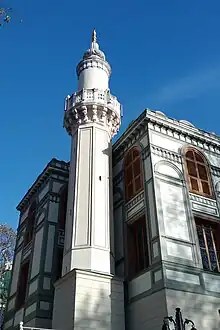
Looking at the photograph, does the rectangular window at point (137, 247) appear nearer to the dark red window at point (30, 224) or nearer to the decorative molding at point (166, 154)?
the decorative molding at point (166, 154)

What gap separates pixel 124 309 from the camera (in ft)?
50.3

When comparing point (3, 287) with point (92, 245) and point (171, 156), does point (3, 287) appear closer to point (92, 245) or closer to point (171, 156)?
point (92, 245)

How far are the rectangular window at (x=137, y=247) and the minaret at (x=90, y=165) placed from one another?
34.0 inches

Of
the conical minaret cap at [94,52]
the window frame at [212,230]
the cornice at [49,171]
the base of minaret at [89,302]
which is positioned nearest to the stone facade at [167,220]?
the window frame at [212,230]

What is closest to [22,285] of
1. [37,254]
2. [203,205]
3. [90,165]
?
[37,254]

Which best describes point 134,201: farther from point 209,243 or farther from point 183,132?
point 183,132

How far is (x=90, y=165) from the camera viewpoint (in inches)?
741

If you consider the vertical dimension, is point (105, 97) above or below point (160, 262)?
above

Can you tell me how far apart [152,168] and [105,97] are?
614 centimetres

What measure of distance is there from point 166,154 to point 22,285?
11.0m

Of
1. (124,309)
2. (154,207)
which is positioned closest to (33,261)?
(124,309)

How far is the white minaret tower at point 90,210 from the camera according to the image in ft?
48.8

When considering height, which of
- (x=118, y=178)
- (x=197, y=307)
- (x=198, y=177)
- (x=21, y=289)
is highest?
(x=118, y=178)

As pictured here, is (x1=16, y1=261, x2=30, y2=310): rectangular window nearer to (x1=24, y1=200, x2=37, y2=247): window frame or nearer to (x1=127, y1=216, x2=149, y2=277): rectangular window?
(x1=24, y1=200, x2=37, y2=247): window frame
